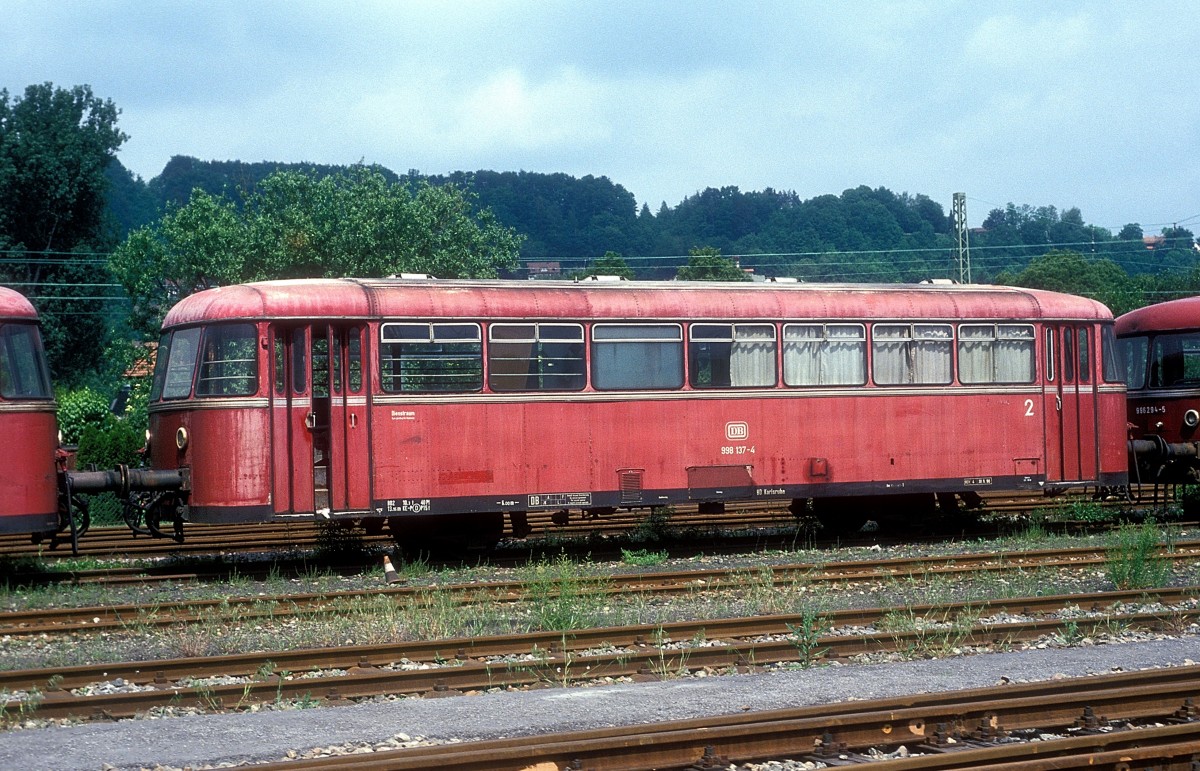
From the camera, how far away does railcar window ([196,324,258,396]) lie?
15172mm

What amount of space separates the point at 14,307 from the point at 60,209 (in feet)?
151

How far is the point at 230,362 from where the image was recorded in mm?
15258

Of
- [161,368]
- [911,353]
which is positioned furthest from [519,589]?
[911,353]

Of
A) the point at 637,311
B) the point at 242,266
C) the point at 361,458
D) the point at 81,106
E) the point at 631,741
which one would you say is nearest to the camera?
the point at 631,741

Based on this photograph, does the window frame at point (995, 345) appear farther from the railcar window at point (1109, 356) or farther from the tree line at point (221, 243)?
the tree line at point (221, 243)

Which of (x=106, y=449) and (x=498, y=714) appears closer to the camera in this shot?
(x=498, y=714)

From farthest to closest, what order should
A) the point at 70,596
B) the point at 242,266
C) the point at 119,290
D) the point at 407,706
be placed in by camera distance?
the point at 119,290, the point at 242,266, the point at 70,596, the point at 407,706

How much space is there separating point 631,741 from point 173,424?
10.0 m

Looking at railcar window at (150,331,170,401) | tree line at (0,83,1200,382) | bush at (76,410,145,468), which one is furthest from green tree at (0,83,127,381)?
railcar window at (150,331,170,401)

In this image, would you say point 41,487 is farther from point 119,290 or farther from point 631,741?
point 119,290

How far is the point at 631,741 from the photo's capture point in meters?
7.07

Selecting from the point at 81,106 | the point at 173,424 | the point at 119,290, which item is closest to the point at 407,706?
the point at 173,424

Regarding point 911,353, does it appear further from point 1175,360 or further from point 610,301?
point 1175,360

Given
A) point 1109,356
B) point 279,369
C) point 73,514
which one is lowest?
point 73,514
